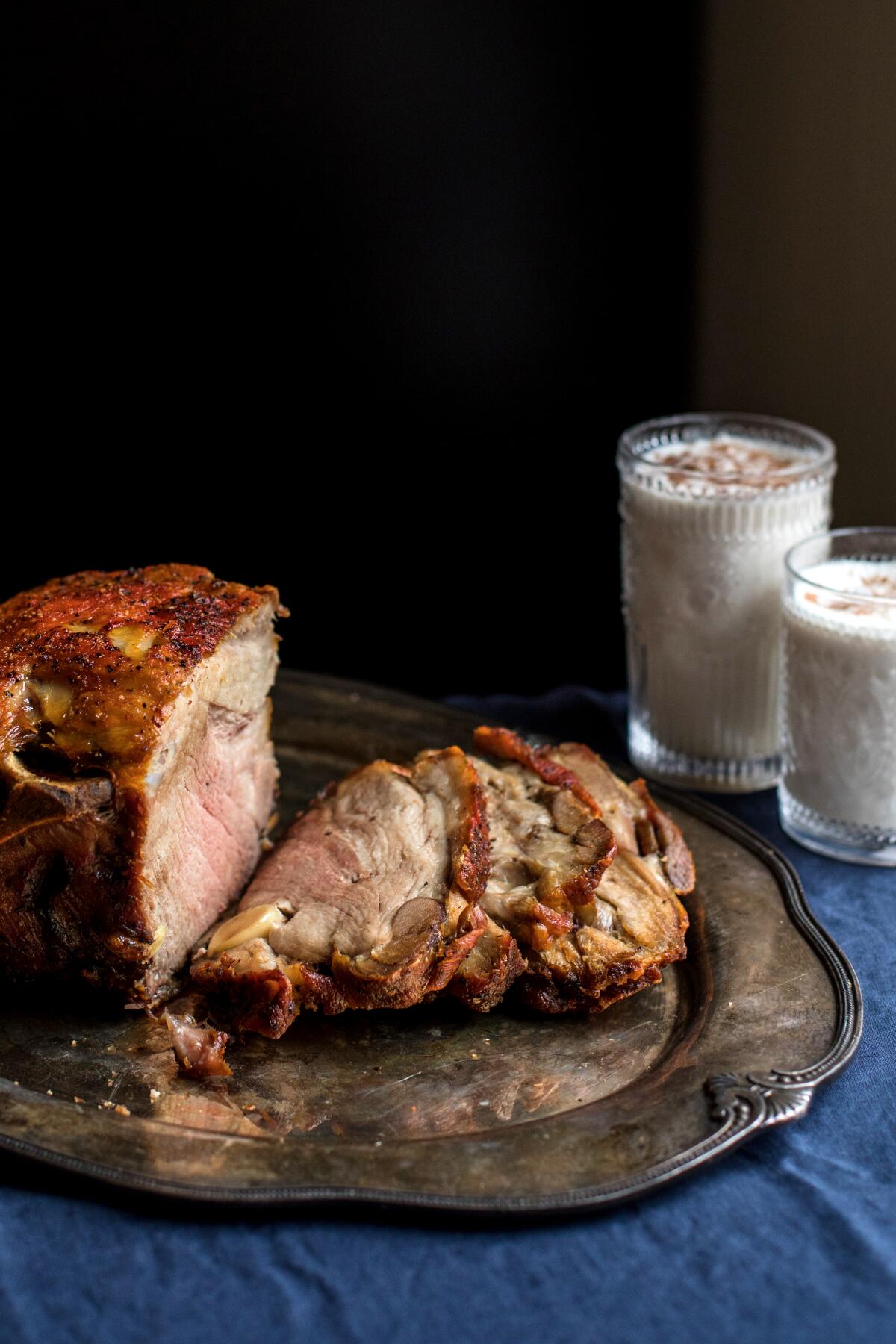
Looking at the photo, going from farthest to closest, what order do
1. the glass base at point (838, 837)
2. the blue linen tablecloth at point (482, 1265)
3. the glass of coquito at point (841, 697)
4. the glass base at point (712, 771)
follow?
1. the glass base at point (712, 771)
2. the glass base at point (838, 837)
3. the glass of coquito at point (841, 697)
4. the blue linen tablecloth at point (482, 1265)

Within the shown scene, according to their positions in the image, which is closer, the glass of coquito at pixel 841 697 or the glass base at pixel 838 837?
the glass of coquito at pixel 841 697

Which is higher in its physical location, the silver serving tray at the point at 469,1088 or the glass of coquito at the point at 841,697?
the glass of coquito at the point at 841,697

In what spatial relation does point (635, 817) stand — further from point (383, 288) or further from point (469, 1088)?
point (383, 288)

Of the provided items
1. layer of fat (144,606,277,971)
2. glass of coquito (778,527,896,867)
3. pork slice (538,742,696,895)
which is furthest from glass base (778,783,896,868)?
layer of fat (144,606,277,971)

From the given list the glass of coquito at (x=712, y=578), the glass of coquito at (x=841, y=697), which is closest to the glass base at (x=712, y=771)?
the glass of coquito at (x=712, y=578)

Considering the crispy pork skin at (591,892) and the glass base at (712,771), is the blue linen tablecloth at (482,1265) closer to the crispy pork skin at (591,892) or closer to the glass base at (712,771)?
the crispy pork skin at (591,892)

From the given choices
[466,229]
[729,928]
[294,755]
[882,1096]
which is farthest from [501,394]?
[882,1096]
